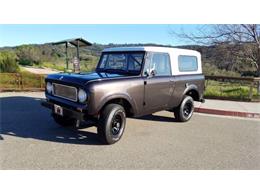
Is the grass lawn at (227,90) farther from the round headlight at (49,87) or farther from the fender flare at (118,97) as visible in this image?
the round headlight at (49,87)

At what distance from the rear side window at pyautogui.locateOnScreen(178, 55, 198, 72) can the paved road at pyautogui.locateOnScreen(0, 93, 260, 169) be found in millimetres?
1478

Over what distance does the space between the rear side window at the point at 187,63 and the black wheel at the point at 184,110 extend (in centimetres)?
80

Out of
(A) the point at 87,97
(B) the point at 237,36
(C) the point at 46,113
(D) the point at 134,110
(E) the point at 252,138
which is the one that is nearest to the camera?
(A) the point at 87,97

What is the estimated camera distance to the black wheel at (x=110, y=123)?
453cm

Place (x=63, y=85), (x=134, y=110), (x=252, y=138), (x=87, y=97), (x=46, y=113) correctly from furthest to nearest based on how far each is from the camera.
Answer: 1. (x=46, y=113)
2. (x=252, y=138)
3. (x=134, y=110)
4. (x=63, y=85)
5. (x=87, y=97)

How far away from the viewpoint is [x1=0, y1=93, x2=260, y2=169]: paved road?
3.87 metres

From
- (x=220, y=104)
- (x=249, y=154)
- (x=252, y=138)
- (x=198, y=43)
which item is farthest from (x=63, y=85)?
(x=198, y=43)

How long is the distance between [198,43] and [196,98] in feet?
20.6

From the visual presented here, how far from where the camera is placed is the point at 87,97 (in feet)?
14.1

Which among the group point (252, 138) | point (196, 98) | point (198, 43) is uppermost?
point (198, 43)

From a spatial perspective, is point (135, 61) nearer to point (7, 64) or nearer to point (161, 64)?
point (161, 64)

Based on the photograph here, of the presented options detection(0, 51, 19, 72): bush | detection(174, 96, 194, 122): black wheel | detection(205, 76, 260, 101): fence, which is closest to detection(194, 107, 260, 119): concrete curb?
detection(174, 96, 194, 122): black wheel

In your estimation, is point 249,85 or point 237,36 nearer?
point 249,85

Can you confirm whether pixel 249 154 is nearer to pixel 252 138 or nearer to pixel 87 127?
pixel 252 138
